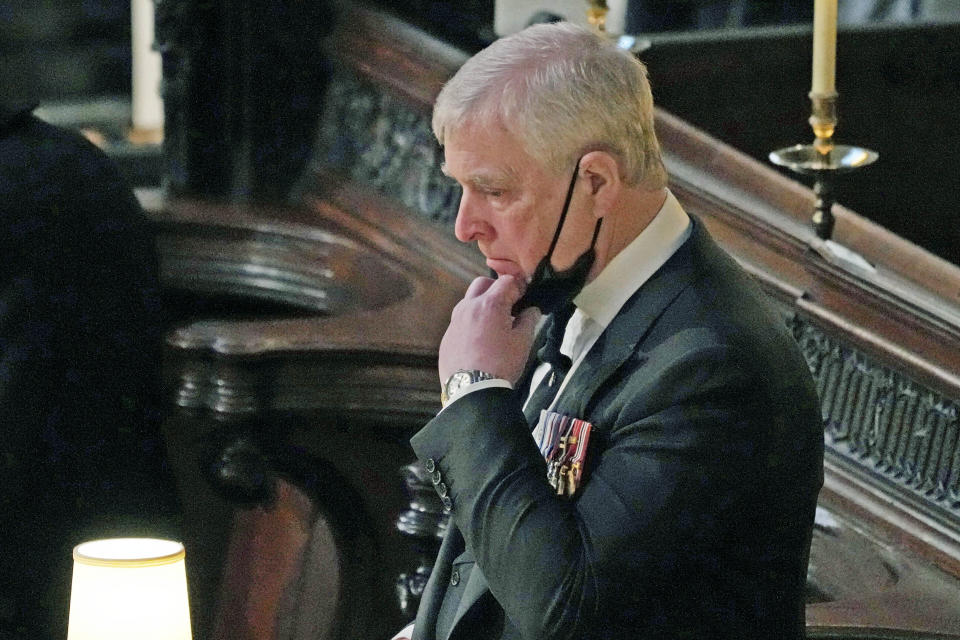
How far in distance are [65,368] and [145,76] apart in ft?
14.5

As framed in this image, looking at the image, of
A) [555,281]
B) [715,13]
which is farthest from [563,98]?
[715,13]

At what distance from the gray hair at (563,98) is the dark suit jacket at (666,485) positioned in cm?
18

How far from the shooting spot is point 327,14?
4.69 metres

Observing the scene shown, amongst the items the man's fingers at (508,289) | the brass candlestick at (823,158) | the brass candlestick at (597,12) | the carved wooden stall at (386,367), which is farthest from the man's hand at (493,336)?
the brass candlestick at (597,12)

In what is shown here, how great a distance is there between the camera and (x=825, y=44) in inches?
122

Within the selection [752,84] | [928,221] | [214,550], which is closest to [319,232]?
[214,550]

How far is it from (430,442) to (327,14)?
113 inches

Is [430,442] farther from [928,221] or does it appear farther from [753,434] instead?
[928,221]

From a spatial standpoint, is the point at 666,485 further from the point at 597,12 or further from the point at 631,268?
the point at 597,12

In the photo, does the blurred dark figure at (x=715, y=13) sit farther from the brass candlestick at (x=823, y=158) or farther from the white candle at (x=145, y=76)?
the brass candlestick at (x=823, y=158)

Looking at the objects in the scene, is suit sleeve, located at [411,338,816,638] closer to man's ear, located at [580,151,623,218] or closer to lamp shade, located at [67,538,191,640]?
man's ear, located at [580,151,623,218]

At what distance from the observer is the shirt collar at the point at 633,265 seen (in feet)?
6.70

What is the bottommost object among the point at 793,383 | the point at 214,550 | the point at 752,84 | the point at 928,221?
the point at 214,550

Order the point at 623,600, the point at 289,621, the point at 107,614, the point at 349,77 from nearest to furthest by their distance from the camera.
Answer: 1. the point at 623,600
2. the point at 107,614
3. the point at 289,621
4. the point at 349,77
